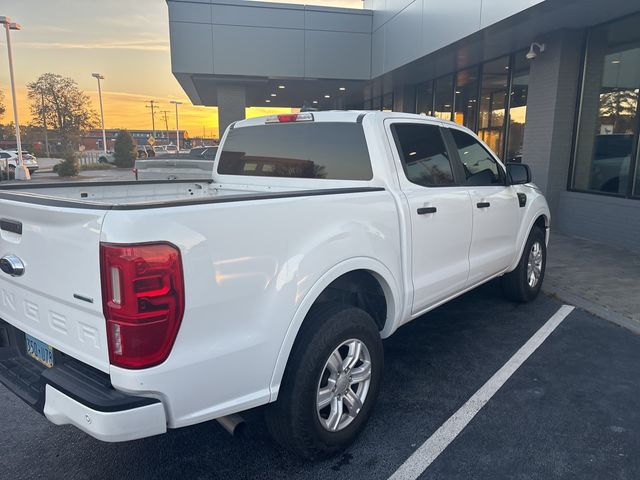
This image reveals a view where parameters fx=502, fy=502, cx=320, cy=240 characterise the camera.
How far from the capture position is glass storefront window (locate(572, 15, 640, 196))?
333 inches

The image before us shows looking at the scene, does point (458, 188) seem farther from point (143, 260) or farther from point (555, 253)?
point (555, 253)

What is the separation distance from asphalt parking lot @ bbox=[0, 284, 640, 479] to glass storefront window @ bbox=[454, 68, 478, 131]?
1020cm

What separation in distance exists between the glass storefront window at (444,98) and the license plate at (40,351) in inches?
542

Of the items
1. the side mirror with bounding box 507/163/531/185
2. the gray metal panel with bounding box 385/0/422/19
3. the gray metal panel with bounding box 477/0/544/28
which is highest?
the gray metal panel with bounding box 385/0/422/19

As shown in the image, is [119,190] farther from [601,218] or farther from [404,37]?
[404,37]

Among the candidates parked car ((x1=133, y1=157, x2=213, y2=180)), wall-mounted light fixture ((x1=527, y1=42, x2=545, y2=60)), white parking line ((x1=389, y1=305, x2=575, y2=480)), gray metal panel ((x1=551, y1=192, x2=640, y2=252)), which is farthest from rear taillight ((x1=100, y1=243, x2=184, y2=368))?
wall-mounted light fixture ((x1=527, y1=42, x2=545, y2=60))

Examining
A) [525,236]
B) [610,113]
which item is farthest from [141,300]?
[610,113]

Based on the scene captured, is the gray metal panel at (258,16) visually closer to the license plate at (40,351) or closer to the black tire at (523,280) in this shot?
the black tire at (523,280)

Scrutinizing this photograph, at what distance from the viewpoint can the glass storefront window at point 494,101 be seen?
11914mm

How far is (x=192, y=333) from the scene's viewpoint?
2119mm

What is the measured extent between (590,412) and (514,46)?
918 cm

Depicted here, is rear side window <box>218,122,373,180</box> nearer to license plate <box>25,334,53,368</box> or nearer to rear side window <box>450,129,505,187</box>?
rear side window <box>450,129,505,187</box>

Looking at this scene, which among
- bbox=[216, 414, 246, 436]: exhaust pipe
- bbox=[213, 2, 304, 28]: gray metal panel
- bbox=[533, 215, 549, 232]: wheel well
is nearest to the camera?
bbox=[216, 414, 246, 436]: exhaust pipe

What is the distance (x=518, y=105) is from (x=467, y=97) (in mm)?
2733
